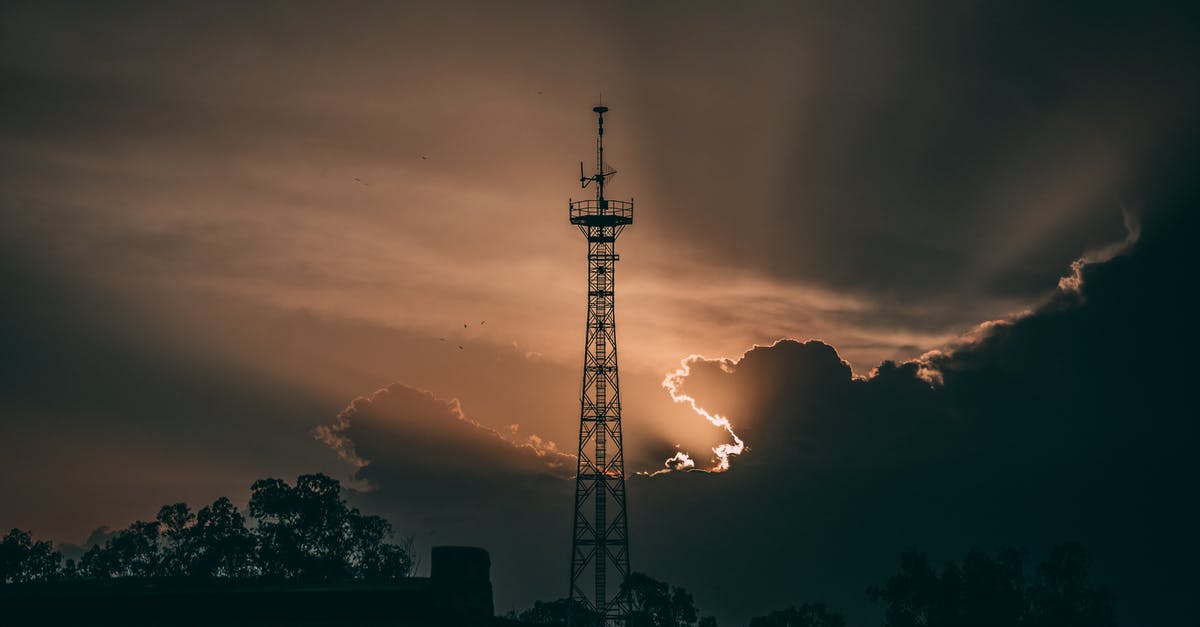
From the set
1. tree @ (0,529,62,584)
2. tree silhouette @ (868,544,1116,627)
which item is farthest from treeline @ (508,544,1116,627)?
tree @ (0,529,62,584)

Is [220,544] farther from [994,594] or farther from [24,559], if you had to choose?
[994,594]

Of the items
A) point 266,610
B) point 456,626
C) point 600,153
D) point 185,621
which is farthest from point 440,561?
point 600,153

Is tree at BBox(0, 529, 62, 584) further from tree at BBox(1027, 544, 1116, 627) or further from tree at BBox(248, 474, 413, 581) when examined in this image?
tree at BBox(1027, 544, 1116, 627)

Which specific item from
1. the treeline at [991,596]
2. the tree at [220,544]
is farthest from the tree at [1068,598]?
the tree at [220,544]

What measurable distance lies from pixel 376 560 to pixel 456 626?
9294cm

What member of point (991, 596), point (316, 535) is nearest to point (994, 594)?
point (991, 596)

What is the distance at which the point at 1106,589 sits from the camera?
111062 mm

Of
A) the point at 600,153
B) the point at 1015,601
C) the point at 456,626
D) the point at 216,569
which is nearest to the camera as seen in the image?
the point at 456,626

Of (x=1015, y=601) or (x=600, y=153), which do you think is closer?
(x=600, y=153)

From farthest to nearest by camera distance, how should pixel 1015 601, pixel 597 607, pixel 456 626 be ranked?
pixel 1015 601 → pixel 597 607 → pixel 456 626

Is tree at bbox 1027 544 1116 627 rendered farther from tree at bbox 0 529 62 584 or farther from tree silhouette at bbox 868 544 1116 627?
tree at bbox 0 529 62 584

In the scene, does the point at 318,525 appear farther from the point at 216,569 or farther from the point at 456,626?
the point at 456,626

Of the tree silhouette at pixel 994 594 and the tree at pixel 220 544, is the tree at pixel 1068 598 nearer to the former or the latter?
the tree silhouette at pixel 994 594

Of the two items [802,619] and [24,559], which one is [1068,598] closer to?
[802,619]
